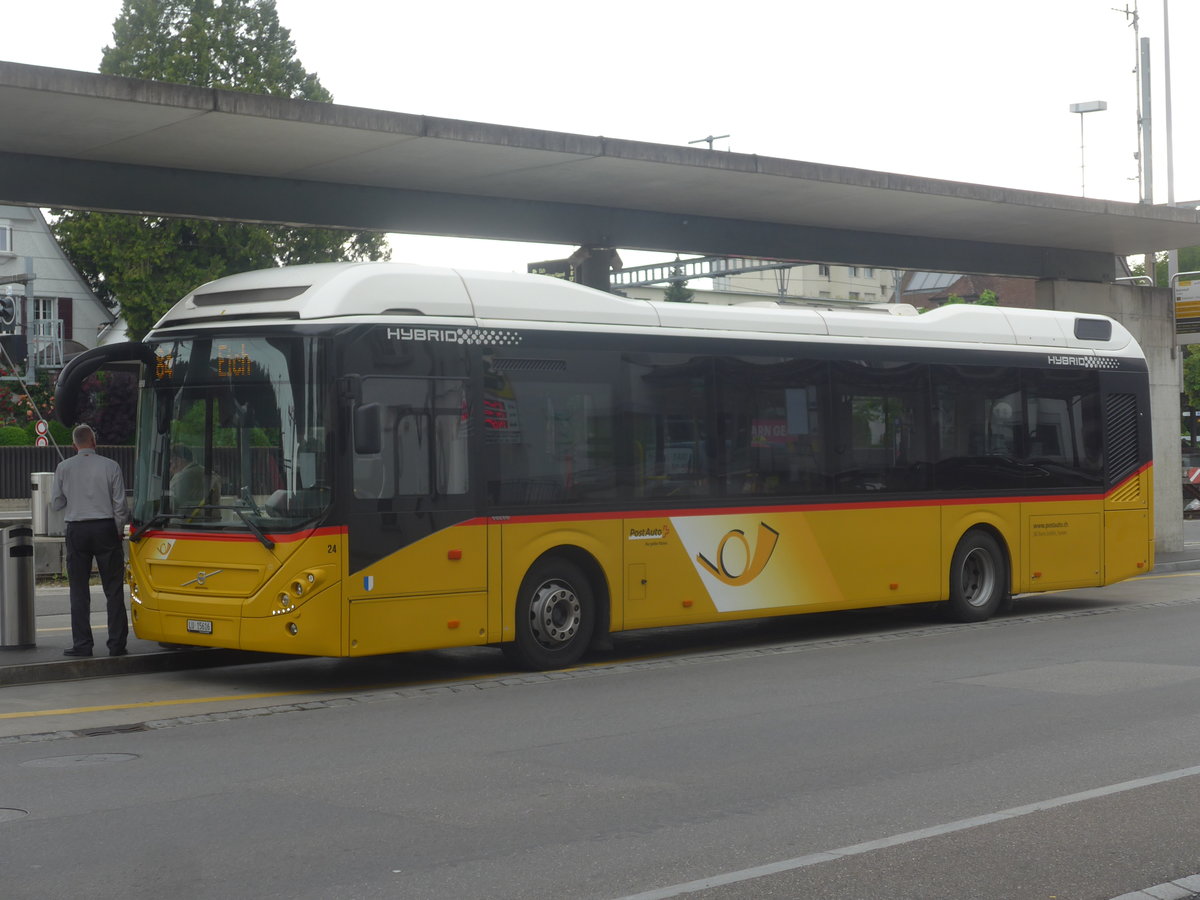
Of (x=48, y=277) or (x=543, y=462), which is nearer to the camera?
(x=543, y=462)

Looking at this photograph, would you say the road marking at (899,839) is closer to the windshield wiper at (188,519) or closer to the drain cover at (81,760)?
the drain cover at (81,760)

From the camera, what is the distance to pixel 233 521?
11.5m

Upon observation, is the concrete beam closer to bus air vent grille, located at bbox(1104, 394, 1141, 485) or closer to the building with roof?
bus air vent grille, located at bbox(1104, 394, 1141, 485)

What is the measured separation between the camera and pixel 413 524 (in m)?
11.7

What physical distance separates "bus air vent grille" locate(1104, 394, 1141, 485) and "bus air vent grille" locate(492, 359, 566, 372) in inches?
314

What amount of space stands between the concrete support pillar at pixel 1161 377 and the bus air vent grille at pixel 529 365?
45.1ft

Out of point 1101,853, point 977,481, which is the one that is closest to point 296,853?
point 1101,853

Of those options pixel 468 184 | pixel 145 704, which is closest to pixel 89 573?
pixel 145 704

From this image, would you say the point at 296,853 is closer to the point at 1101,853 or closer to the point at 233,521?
the point at 1101,853

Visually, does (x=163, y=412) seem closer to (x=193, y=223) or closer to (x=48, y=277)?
(x=193, y=223)

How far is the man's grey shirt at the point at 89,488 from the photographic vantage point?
41.3 feet

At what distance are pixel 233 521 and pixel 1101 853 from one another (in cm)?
704

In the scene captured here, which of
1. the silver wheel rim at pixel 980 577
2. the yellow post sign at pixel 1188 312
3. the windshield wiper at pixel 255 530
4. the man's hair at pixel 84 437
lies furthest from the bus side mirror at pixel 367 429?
the yellow post sign at pixel 1188 312

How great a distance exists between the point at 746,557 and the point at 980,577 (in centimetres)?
383
